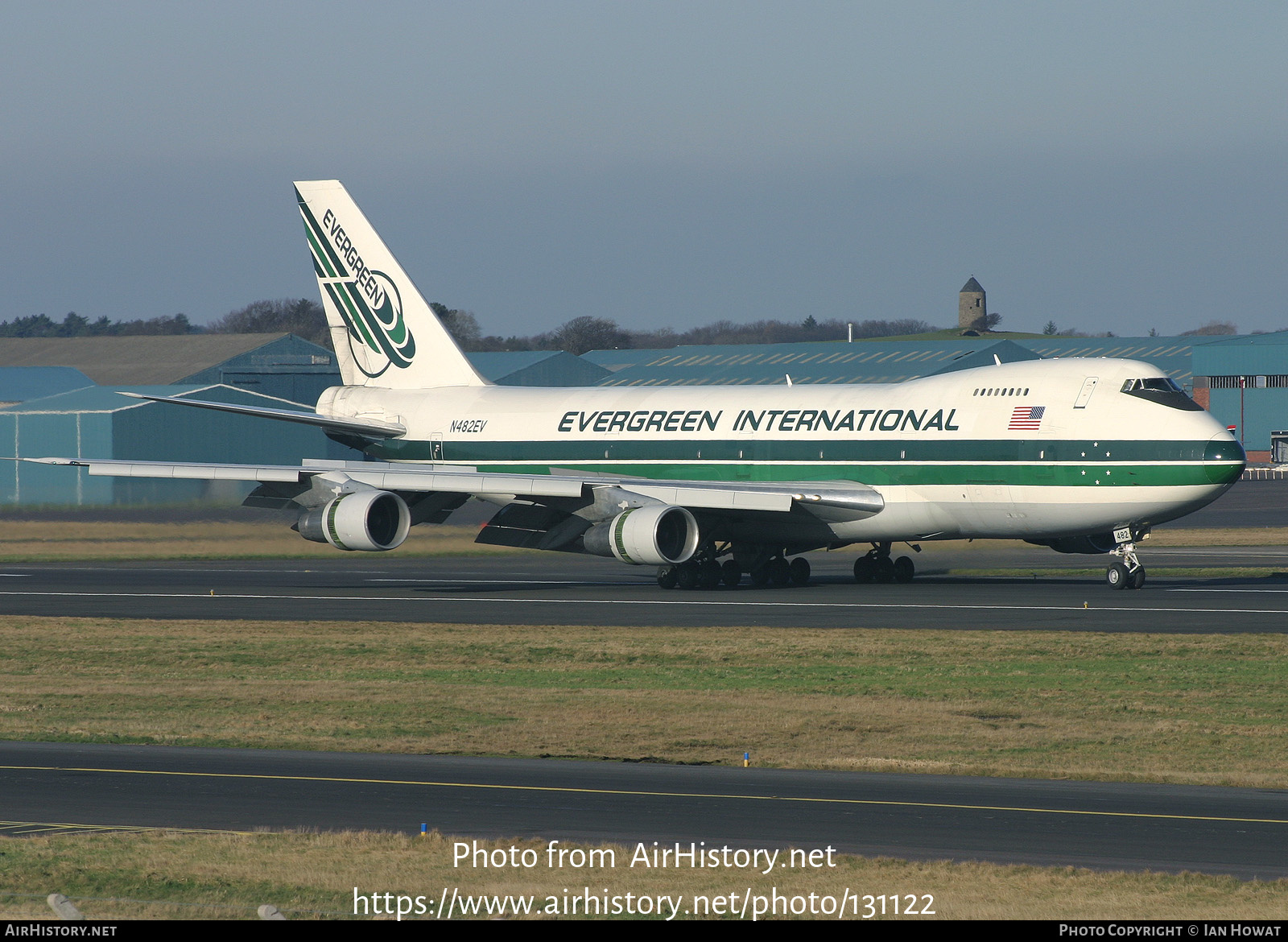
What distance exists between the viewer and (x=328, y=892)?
11.1 meters

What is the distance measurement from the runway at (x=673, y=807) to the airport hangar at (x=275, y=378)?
46637 millimetres

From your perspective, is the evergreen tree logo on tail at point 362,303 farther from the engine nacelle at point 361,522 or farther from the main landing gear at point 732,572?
the main landing gear at point 732,572

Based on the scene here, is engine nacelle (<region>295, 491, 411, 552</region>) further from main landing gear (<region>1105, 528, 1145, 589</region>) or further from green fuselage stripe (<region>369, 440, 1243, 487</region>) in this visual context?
main landing gear (<region>1105, 528, 1145, 589</region>)

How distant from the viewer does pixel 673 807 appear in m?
14.5

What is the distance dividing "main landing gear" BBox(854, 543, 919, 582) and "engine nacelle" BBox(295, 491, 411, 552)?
11470 millimetres

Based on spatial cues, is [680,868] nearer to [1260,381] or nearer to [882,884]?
[882,884]

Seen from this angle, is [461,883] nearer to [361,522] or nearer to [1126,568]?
[361,522]

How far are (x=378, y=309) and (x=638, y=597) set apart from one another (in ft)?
46.0

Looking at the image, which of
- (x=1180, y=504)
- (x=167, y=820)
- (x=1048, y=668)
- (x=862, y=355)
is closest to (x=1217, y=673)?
(x=1048, y=668)

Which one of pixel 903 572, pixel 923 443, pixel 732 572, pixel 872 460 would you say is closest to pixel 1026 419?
pixel 923 443

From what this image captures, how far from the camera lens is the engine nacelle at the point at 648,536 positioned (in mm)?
36812

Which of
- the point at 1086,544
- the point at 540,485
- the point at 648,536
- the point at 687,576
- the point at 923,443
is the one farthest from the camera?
the point at 687,576

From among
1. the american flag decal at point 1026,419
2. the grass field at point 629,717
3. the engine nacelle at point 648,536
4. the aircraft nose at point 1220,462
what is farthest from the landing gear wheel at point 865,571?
the grass field at point 629,717

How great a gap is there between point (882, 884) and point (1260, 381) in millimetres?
117994
